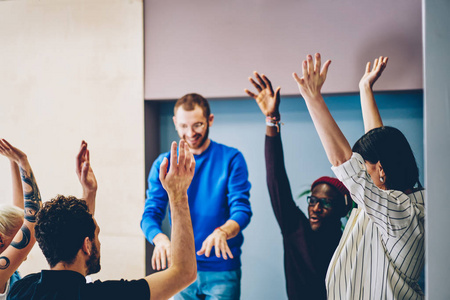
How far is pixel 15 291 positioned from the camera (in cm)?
131

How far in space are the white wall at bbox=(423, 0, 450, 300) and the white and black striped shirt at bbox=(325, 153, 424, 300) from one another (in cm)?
29

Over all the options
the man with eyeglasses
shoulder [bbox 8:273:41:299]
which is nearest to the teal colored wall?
the man with eyeglasses

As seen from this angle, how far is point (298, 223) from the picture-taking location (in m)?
2.07

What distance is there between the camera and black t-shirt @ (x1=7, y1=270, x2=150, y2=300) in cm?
125

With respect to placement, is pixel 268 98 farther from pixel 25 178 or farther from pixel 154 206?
pixel 25 178

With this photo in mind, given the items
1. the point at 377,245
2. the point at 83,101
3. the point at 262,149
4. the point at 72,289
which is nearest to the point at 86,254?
the point at 72,289

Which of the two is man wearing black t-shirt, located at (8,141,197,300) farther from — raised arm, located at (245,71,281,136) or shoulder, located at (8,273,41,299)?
raised arm, located at (245,71,281,136)

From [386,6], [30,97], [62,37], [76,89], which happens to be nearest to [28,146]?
[30,97]

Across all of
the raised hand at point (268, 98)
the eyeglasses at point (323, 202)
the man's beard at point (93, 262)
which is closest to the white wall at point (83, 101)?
the raised hand at point (268, 98)

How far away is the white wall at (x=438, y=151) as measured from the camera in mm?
1160

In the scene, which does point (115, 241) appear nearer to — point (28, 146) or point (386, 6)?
point (28, 146)

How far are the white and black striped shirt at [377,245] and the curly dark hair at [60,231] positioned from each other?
88 centimetres

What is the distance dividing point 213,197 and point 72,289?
3.92 feet

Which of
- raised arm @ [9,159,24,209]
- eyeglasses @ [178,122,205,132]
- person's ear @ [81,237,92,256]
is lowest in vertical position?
person's ear @ [81,237,92,256]
